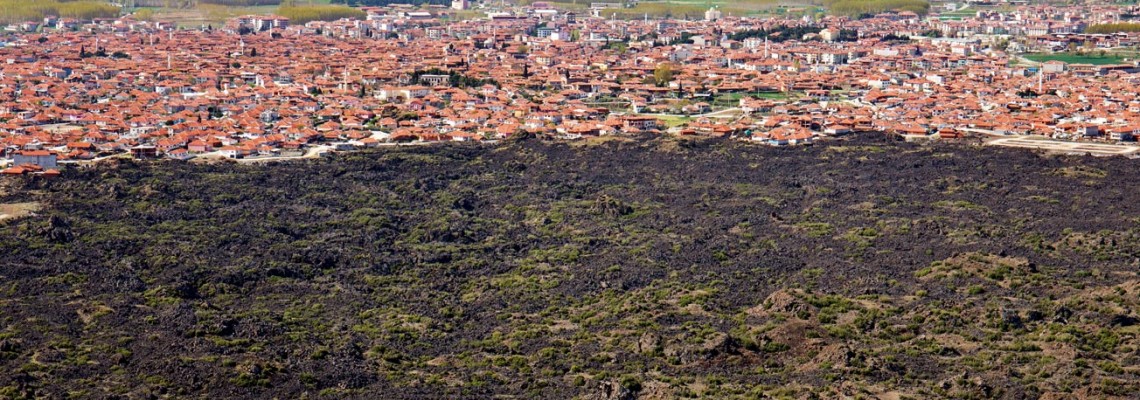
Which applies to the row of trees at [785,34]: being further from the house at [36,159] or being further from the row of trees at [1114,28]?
the house at [36,159]

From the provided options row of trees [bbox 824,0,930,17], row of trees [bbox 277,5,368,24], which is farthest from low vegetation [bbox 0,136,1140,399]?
row of trees [bbox 824,0,930,17]

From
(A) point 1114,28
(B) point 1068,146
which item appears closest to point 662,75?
(B) point 1068,146

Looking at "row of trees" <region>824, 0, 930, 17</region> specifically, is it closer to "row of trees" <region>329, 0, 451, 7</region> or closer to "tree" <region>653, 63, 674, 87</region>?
"row of trees" <region>329, 0, 451, 7</region>

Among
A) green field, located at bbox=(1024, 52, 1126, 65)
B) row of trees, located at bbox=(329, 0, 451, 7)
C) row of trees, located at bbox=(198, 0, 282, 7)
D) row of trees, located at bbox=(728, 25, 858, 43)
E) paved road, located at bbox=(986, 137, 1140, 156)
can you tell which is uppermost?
row of trees, located at bbox=(198, 0, 282, 7)

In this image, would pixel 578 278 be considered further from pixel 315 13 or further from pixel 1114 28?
pixel 315 13

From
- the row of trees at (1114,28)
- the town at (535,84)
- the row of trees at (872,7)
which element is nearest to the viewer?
the town at (535,84)

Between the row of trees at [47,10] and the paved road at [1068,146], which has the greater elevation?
the row of trees at [47,10]

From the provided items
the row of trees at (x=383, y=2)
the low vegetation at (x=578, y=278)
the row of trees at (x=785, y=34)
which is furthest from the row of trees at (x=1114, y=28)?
the row of trees at (x=383, y=2)

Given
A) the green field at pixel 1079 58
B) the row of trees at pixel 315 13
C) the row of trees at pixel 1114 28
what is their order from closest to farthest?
the green field at pixel 1079 58 < the row of trees at pixel 1114 28 < the row of trees at pixel 315 13
